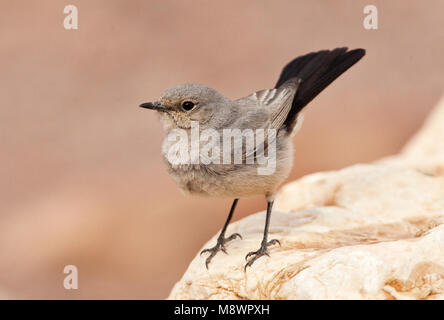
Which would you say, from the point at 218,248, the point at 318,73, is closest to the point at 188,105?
the point at 218,248

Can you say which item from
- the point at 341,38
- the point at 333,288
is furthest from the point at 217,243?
the point at 341,38

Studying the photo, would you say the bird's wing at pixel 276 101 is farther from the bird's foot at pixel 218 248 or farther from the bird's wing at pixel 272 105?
the bird's foot at pixel 218 248

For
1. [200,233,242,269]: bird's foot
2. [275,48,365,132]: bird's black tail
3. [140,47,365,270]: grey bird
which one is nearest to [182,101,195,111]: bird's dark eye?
[140,47,365,270]: grey bird

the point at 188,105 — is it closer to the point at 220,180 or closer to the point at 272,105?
the point at 220,180

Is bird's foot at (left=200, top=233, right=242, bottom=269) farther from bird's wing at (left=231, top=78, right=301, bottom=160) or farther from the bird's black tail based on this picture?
the bird's black tail

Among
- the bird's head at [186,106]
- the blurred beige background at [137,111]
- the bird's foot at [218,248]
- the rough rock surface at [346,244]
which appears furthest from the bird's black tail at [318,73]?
the blurred beige background at [137,111]

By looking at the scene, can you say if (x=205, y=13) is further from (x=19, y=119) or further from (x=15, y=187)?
(x=15, y=187)
